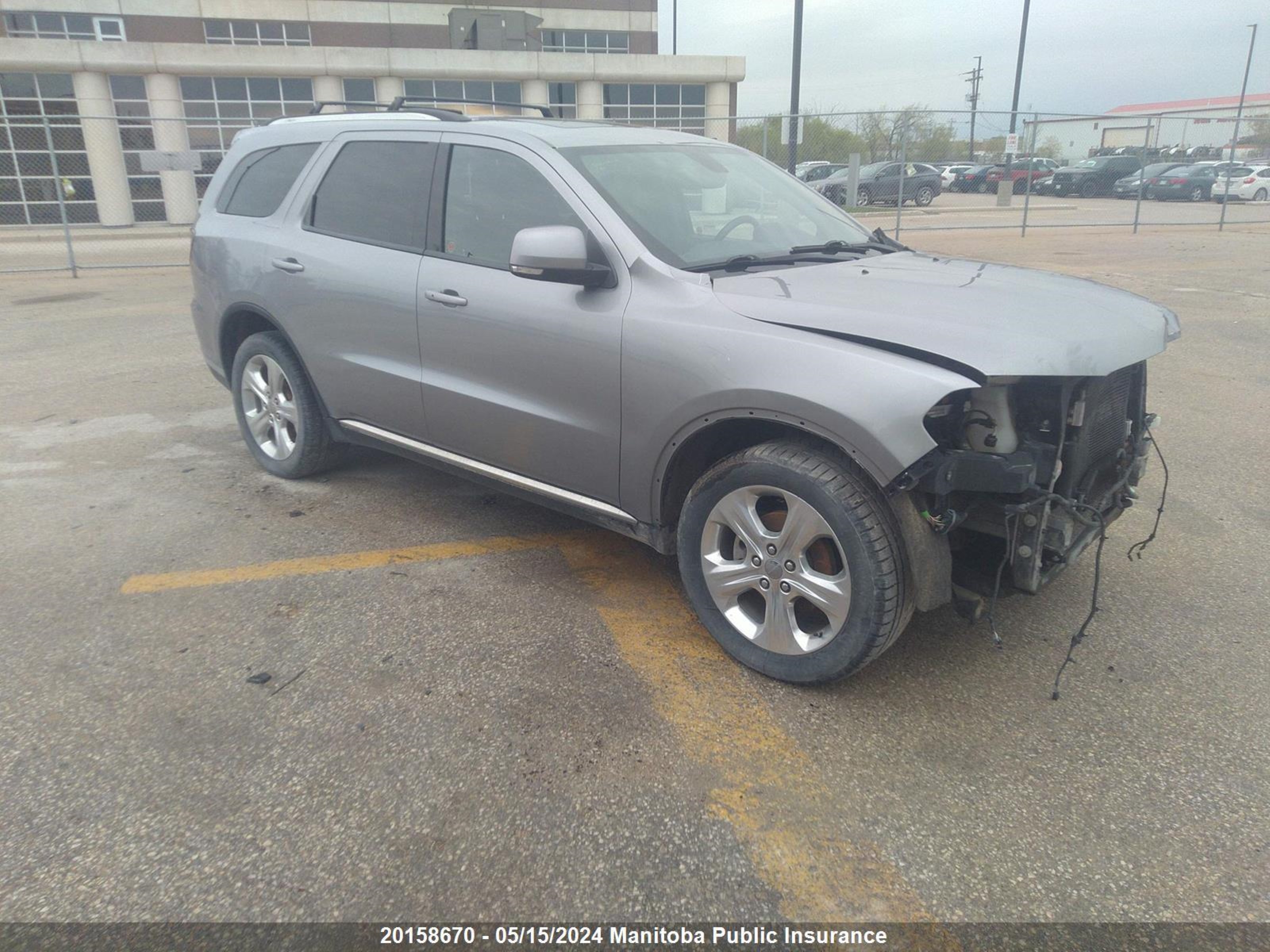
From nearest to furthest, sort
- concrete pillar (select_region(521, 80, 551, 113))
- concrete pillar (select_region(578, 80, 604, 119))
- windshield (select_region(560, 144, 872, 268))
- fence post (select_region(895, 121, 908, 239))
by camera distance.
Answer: windshield (select_region(560, 144, 872, 268))
fence post (select_region(895, 121, 908, 239))
concrete pillar (select_region(521, 80, 551, 113))
concrete pillar (select_region(578, 80, 604, 119))

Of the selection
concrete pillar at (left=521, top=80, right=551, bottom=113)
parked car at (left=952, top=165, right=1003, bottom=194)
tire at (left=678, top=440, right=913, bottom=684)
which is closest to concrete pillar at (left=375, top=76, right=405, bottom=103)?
concrete pillar at (left=521, top=80, right=551, bottom=113)

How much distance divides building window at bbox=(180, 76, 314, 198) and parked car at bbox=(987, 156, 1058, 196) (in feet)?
78.9

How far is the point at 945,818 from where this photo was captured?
2.45 meters

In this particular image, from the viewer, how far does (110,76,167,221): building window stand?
26141 millimetres

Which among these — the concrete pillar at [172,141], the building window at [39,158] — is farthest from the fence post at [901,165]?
the building window at [39,158]

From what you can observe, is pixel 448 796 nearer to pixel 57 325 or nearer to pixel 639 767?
pixel 639 767

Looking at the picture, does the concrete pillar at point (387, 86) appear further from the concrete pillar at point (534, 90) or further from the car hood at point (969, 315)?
the car hood at point (969, 315)

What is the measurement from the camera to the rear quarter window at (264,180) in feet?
15.5

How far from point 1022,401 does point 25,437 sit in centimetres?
589

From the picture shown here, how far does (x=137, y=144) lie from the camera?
86.8ft

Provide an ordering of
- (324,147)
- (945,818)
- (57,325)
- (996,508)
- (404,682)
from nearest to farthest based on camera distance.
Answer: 1. (945,818)
2. (996,508)
3. (404,682)
4. (324,147)
5. (57,325)

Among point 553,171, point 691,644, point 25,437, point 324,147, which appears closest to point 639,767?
point 691,644

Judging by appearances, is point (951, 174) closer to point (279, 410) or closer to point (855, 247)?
point (855, 247)

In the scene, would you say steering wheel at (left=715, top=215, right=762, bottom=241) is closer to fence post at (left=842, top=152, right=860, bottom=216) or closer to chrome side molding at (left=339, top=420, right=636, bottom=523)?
chrome side molding at (left=339, top=420, right=636, bottom=523)
